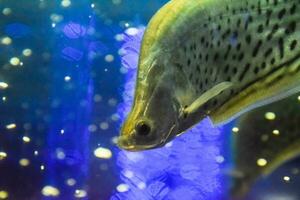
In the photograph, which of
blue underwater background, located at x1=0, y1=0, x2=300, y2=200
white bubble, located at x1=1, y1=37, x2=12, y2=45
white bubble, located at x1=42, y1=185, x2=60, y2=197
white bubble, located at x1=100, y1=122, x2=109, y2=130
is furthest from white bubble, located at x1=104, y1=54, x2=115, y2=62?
white bubble, located at x1=42, y1=185, x2=60, y2=197

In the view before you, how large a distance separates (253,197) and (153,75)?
1.23 metres

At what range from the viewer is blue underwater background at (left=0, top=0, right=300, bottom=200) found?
5.35 ft

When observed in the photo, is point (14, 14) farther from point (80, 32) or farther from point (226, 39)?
point (226, 39)

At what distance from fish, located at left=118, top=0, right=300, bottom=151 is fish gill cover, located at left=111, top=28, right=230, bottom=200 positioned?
44.1 inches

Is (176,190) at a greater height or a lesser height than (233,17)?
lesser

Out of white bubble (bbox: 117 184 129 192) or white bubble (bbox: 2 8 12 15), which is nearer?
white bubble (bbox: 117 184 129 192)

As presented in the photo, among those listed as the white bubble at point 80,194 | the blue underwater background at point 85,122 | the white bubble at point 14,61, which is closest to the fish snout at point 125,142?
the blue underwater background at point 85,122

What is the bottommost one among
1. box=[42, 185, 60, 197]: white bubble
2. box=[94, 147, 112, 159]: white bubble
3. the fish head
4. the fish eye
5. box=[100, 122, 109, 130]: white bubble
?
box=[42, 185, 60, 197]: white bubble

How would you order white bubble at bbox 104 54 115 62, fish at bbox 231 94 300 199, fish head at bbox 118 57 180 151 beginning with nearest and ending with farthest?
fish head at bbox 118 57 180 151 → fish at bbox 231 94 300 199 → white bubble at bbox 104 54 115 62

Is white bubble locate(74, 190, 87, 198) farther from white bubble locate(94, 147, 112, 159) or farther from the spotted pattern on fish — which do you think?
the spotted pattern on fish

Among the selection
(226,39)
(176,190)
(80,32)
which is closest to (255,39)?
(226,39)

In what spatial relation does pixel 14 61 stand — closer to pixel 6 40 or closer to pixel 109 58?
pixel 6 40

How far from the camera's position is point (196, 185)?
5.32 ft

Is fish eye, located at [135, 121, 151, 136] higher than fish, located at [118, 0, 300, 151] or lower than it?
lower
